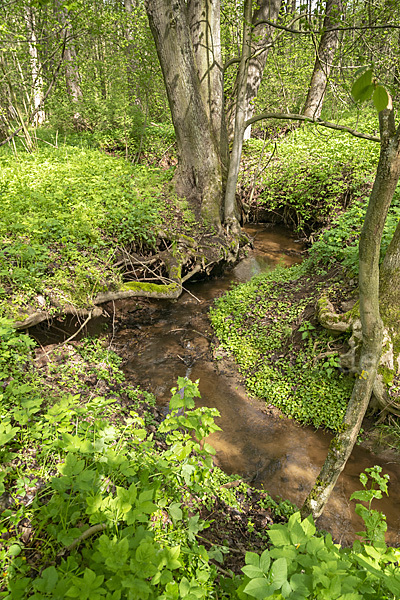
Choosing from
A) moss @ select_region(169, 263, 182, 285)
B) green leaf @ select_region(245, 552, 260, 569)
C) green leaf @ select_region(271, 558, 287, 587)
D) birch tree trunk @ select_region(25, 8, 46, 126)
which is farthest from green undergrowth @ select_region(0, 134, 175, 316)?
green leaf @ select_region(271, 558, 287, 587)

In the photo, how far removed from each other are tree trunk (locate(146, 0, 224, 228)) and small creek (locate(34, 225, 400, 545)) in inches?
107

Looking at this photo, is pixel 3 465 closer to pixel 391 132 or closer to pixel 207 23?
pixel 391 132

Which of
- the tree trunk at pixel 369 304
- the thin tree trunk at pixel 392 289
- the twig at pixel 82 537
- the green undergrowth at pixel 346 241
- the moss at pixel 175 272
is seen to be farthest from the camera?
the moss at pixel 175 272

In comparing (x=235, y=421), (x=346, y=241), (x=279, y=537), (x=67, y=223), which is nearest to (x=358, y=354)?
(x=235, y=421)

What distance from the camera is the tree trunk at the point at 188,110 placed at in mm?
6816

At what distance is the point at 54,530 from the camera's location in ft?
6.30

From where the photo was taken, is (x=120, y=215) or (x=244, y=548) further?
(x=120, y=215)

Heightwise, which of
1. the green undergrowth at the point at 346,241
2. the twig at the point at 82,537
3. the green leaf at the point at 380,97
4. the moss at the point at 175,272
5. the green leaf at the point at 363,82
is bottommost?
the moss at the point at 175,272

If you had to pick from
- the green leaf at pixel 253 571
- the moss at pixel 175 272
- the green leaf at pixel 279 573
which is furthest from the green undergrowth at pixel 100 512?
the moss at pixel 175 272

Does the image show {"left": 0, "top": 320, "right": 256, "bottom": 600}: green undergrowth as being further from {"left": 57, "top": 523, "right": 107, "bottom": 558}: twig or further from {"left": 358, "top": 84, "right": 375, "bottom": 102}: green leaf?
{"left": 358, "top": 84, "right": 375, "bottom": 102}: green leaf

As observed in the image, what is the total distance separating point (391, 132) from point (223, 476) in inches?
139

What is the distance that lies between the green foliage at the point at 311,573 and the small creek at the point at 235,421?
195 cm

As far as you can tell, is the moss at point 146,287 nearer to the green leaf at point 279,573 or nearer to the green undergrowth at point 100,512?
the green undergrowth at point 100,512

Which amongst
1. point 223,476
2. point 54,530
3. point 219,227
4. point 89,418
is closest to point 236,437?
point 223,476
